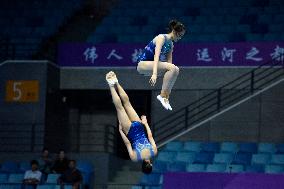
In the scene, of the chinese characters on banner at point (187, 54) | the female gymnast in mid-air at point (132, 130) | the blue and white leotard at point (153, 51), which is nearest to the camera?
the blue and white leotard at point (153, 51)

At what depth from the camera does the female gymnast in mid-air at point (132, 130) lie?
15.4 meters

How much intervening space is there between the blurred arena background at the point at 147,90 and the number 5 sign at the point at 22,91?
31 mm

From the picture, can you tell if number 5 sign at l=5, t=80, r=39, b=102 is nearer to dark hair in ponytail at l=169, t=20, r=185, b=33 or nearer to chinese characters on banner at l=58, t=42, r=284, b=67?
chinese characters on banner at l=58, t=42, r=284, b=67

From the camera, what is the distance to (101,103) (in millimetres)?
28062

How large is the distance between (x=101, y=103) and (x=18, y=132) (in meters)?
3.89

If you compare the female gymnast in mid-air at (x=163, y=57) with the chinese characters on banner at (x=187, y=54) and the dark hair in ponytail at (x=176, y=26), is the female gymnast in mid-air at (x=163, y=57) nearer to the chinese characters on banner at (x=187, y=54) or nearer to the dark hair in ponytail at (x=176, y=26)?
the dark hair in ponytail at (x=176, y=26)

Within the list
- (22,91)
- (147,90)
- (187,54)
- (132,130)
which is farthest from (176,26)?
(147,90)

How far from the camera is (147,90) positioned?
25.8 metres

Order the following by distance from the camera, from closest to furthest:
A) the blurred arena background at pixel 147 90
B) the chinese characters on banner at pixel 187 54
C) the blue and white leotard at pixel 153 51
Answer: the blue and white leotard at pixel 153 51 → the blurred arena background at pixel 147 90 → the chinese characters on banner at pixel 187 54

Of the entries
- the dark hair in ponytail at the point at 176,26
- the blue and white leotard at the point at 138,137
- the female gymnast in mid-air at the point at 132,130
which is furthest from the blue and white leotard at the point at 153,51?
the blue and white leotard at the point at 138,137

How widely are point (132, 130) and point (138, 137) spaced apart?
0.18 metres

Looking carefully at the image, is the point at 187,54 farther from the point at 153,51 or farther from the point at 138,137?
the point at 153,51

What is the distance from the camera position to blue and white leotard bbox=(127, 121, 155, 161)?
15.5 metres

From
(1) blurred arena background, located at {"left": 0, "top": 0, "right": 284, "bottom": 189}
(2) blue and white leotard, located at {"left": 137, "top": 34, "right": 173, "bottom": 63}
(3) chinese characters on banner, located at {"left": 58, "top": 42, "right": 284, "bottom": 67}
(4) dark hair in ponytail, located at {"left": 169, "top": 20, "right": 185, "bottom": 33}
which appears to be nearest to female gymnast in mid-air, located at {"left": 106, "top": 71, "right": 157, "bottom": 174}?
(2) blue and white leotard, located at {"left": 137, "top": 34, "right": 173, "bottom": 63}
